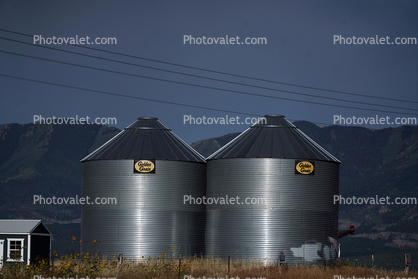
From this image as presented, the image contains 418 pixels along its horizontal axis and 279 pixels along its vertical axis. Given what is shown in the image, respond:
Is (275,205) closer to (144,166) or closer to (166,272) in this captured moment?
(144,166)

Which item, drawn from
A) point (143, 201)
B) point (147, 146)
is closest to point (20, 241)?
point (143, 201)

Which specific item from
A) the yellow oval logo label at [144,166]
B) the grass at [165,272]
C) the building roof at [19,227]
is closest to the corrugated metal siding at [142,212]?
the yellow oval logo label at [144,166]

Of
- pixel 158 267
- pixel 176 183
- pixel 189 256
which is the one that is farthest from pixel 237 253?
pixel 158 267

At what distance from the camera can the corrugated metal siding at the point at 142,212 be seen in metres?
40.8

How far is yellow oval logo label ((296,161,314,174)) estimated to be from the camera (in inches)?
1613

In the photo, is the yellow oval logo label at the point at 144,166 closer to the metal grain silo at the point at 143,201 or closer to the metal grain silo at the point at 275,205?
the metal grain silo at the point at 143,201

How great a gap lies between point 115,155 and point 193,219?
24.3 ft

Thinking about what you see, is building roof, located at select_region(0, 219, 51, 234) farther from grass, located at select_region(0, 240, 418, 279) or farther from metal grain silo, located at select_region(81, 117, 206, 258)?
metal grain silo, located at select_region(81, 117, 206, 258)

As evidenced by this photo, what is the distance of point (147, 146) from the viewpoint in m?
43.4

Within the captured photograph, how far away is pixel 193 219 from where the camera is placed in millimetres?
42906

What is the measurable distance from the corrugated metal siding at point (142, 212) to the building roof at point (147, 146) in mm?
539

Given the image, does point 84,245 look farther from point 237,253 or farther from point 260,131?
point 260,131

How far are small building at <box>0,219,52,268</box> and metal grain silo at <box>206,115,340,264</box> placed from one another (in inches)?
479

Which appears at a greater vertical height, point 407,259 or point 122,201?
point 122,201
